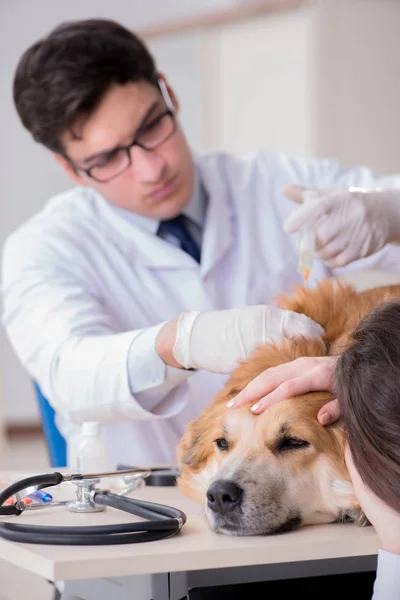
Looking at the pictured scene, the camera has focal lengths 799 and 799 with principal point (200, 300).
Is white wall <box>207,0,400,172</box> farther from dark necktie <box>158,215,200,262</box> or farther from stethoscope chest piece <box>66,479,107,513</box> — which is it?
stethoscope chest piece <box>66,479,107,513</box>

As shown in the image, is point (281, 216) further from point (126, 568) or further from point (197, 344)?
point (126, 568)

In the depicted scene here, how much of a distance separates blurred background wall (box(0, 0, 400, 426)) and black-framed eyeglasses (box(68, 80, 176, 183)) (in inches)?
105

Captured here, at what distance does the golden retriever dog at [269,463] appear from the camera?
1090 mm

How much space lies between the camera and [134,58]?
73.7 inches

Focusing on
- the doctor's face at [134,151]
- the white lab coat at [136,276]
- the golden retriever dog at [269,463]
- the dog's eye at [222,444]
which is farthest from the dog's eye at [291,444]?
the doctor's face at [134,151]

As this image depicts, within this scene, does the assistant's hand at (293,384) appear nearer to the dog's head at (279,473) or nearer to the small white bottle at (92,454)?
the dog's head at (279,473)

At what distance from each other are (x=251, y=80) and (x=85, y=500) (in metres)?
3.99

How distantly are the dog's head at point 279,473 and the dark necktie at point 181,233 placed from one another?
32.8 inches

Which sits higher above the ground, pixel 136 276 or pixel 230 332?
pixel 230 332

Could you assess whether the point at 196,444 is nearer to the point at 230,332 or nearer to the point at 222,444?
the point at 222,444

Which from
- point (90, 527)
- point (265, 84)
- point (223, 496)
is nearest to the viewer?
point (90, 527)

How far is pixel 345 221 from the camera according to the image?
1520 millimetres

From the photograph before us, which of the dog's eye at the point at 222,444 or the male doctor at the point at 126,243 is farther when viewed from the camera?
the male doctor at the point at 126,243

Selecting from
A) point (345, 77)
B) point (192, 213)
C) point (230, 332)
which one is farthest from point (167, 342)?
point (345, 77)
